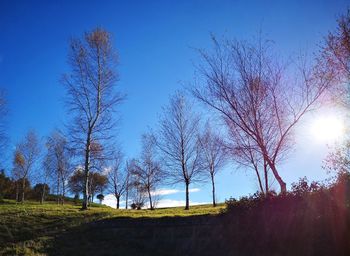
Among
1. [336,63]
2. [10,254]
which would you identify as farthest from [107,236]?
[336,63]

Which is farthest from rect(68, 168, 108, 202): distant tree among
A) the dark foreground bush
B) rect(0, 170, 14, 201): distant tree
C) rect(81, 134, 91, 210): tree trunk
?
the dark foreground bush

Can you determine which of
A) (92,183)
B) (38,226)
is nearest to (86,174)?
(38,226)

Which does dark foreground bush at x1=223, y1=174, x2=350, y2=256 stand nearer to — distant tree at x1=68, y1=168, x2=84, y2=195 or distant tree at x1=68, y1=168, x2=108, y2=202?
distant tree at x1=68, y1=168, x2=108, y2=202

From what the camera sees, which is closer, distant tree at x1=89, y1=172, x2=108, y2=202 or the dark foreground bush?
the dark foreground bush

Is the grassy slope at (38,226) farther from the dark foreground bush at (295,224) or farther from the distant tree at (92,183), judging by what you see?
the distant tree at (92,183)

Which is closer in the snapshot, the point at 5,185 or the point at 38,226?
the point at 38,226

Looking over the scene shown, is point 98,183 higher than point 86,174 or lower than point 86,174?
higher

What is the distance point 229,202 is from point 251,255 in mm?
3381

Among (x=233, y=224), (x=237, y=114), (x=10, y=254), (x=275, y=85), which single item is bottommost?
(x=10, y=254)

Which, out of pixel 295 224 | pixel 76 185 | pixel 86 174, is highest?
pixel 76 185

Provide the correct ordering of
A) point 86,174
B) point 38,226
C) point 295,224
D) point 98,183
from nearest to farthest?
point 295,224 → point 38,226 → point 86,174 → point 98,183

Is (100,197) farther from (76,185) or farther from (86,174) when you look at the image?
(86,174)

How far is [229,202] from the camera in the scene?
49.4ft

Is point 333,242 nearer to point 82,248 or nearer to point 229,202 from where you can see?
point 229,202
